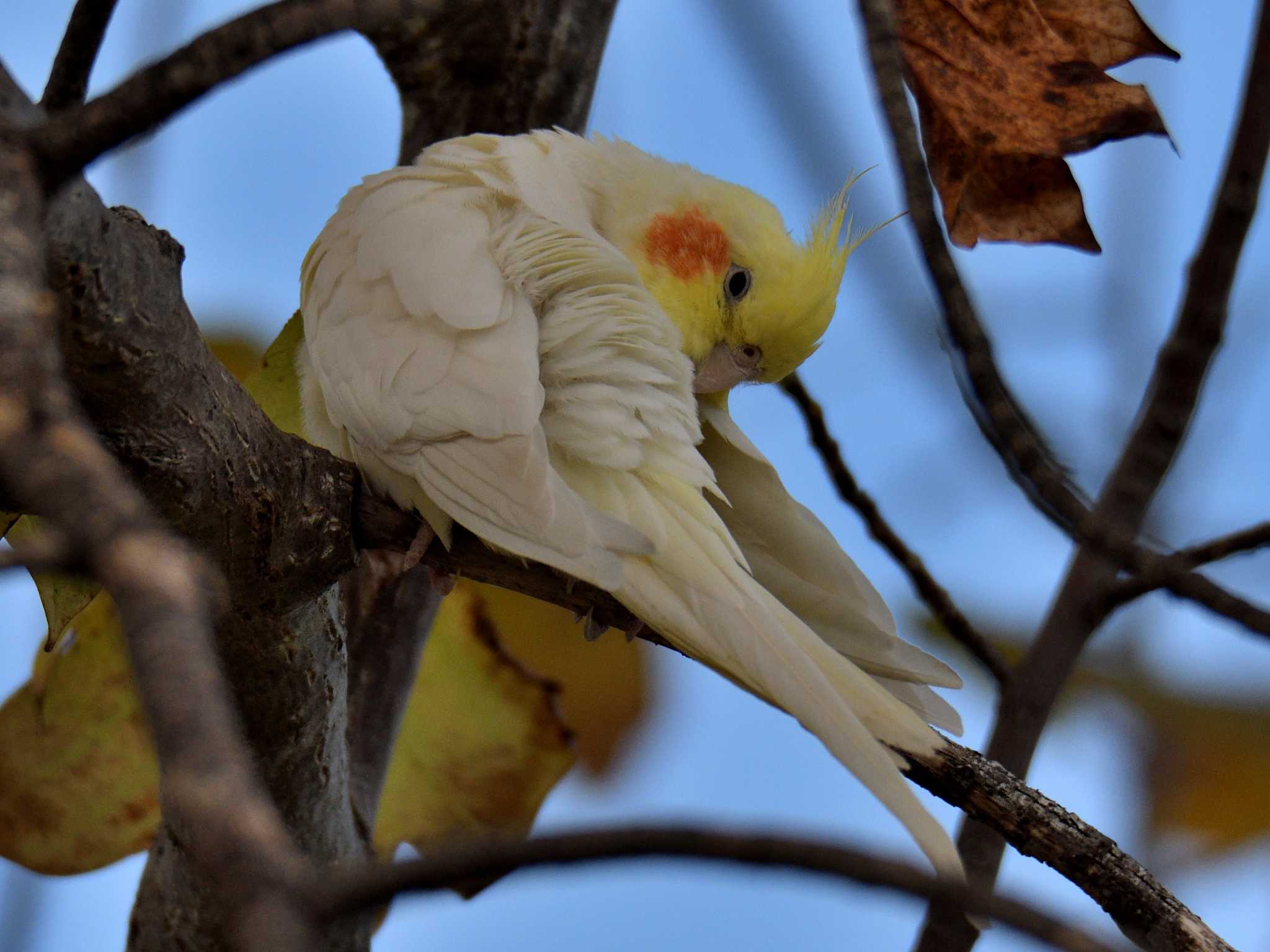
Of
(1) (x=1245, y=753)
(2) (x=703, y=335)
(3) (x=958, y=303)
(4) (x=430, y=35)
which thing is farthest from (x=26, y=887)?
(1) (x=1245, y=753)

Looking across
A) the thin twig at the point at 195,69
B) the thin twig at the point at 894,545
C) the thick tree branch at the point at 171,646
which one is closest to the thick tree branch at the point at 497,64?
Answer: the thin twig at the point at 894,545

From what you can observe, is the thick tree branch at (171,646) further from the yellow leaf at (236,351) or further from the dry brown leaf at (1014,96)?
the yellow leaf at (236,351)

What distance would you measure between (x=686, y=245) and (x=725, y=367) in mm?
257

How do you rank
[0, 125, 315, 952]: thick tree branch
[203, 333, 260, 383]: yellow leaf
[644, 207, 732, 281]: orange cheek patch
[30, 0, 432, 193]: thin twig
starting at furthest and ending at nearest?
[203, 333, 260, 383]: yellow leaf
[644, 207, 732, 281]: orange cheek patch
[30, 0, 432, 193]: thin twig
[0, 125, 315, 952]: thick tree branch

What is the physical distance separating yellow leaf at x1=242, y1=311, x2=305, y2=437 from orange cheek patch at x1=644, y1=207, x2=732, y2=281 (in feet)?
2.31

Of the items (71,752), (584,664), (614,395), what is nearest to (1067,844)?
(614,395)

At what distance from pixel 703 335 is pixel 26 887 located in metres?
1.56

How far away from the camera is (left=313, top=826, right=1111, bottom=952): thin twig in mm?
605

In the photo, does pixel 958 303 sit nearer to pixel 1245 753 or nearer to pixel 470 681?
pixel 470 681

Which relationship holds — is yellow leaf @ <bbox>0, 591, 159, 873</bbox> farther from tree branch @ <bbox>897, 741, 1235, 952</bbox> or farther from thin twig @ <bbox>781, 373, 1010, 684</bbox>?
tree branch @ <bbox>897, 741, 1235, 952</bbox>

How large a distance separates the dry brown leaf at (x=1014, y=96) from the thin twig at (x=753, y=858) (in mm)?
1397

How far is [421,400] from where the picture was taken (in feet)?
6.02

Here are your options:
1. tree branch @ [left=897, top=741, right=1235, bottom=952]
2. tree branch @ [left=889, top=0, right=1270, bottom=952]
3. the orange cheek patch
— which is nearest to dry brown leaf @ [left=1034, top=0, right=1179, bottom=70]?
tree branch @ [left=889, top=0, right=1270, bottom=952]

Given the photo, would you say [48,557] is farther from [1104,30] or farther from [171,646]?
[1104,30]
